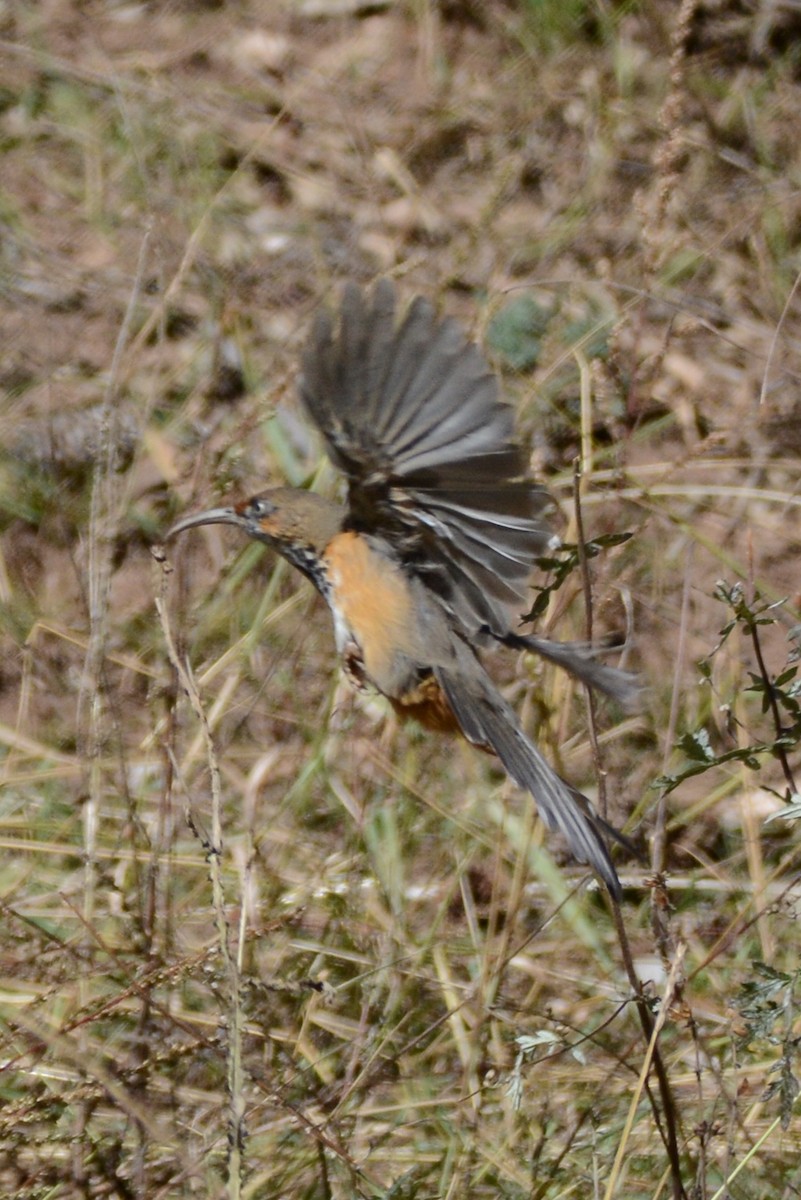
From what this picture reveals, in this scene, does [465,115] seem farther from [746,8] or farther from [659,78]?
[746,8]

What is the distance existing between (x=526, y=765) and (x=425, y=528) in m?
0.42

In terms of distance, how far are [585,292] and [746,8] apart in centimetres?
127

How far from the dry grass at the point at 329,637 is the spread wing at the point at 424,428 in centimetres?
33

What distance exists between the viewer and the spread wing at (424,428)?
6.68 ft

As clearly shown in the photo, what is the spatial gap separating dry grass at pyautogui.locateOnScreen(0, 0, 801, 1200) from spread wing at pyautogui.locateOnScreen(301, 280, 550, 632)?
33 centimetres

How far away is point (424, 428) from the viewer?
83.6 inches

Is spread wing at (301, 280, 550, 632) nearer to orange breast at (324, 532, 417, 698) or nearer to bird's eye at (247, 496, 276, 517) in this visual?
orange breast at (324, 532, 417, 698)

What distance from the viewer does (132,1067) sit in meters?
2.29

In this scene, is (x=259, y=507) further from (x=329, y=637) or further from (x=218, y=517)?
(x=329, y=637)

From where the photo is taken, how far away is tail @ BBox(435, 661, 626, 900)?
2.16m

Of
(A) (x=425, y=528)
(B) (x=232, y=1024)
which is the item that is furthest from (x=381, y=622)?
(B) (x=232, y=1024)

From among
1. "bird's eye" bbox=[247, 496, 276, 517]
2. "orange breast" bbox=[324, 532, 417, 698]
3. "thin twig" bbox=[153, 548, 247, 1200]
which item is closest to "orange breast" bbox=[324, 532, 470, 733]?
"orange breast" bbox=[324, 532, 417, 698]

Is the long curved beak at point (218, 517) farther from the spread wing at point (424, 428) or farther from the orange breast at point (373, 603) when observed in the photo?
the spread wing at point (424, 428)

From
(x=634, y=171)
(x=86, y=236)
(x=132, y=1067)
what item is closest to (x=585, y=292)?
(x=634, y=171)
